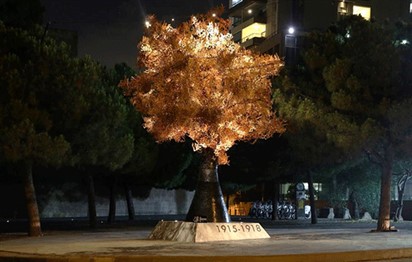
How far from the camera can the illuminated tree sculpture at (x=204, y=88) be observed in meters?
20.7

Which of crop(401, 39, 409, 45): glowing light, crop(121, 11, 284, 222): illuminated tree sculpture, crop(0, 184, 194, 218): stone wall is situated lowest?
crop(0, 184, 194, 218): stone wall

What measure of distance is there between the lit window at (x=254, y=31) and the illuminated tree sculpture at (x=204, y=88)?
63.3 m

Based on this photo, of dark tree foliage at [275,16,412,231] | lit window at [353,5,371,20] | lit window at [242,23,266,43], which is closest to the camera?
dark tree foliage at [275,16,412,231]

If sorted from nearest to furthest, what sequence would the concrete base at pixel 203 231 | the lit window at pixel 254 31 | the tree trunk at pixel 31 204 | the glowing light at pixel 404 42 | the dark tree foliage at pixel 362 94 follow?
1. the concrete base at pixel 203 231
2. the tree trunk at pixel 31 204
3. the dark tree foliage at pixel 362 94
4. the glowing light at pixel 404 42
5. the lit window at pixel 254 31

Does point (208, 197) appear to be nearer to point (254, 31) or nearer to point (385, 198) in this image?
point (385, 198)

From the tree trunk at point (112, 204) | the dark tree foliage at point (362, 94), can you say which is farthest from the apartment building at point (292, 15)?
the dark tree foliage at point (362, 94)

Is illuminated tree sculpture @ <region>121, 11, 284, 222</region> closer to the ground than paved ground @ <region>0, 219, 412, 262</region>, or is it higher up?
higher up

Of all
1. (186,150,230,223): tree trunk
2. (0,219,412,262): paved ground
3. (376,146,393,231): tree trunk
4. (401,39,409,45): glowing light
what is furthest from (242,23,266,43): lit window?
(0,219,412,262): paved ground

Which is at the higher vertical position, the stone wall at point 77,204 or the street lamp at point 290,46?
the street lamp at point 290,46

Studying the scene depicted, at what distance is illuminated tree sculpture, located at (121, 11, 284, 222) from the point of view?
20703mm

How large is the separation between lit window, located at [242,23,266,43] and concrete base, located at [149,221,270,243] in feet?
211

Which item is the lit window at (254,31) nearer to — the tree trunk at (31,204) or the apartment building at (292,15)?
the apartment building at (292,15)

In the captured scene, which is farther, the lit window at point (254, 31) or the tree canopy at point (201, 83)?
the lit window at point (254, 31)

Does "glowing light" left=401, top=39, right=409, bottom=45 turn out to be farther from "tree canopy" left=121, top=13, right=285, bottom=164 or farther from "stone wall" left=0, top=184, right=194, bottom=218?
"stone wall" left=0, top=184, right=194, bottom=218
